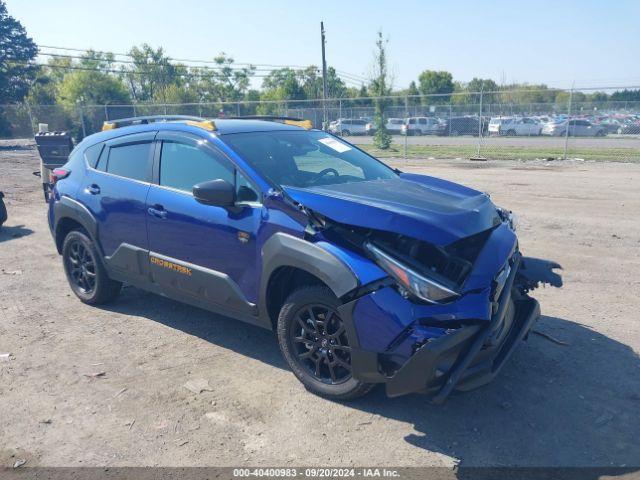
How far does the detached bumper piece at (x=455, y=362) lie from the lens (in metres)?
2.96

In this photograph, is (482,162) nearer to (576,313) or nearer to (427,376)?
(576,313)

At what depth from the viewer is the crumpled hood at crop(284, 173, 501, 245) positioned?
3223 millimetres

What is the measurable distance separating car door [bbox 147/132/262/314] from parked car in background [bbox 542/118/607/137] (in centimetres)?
3072

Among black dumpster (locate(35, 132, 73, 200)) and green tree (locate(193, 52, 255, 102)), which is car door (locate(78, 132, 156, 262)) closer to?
black dumpster (locate(35, 132, 73, 200))

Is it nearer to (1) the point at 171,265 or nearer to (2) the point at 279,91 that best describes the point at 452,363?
(1) the point at 171,265

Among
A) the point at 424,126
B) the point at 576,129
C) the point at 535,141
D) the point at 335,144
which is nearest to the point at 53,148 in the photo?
the point at 335,144

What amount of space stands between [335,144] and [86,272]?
2.84 metres

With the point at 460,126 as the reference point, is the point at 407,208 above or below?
above

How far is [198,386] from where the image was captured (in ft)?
12.7

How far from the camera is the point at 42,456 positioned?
3125 mm

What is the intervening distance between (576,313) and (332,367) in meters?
2.73

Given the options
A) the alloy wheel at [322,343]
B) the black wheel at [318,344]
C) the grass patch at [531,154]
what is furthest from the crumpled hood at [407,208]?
the grass patch at [531,154]

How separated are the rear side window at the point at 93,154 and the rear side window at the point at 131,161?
0.76 feet

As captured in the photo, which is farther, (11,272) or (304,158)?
(11,272)
